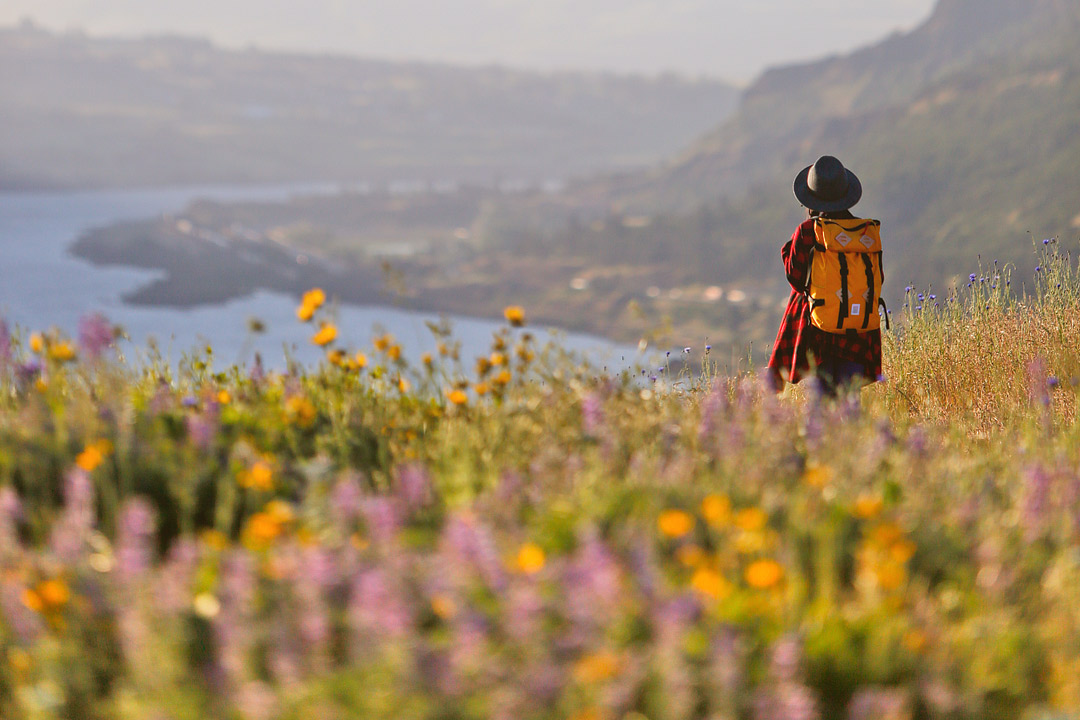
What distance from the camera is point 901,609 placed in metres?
2.59

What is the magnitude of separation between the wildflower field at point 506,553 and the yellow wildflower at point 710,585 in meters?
0.01

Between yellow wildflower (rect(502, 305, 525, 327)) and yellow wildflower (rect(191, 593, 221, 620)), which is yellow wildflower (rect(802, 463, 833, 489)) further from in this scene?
yellow wildflower (rect(191, 593, 221, 620))

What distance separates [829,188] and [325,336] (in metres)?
3.45

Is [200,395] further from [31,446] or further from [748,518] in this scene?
[748,518]

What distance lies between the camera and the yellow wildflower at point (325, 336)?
385 centimetres

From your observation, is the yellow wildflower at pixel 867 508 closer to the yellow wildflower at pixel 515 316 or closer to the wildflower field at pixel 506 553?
the wildflower field at pixel 506 553

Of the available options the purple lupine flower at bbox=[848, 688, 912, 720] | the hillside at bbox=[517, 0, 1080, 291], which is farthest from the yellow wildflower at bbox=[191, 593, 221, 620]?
the hillside at bbox=[517, 0, 1080, 291]

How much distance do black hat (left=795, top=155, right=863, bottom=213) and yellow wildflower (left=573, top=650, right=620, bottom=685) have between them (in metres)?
4.30

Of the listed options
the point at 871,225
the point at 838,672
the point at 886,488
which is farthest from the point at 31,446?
the point at 871,225

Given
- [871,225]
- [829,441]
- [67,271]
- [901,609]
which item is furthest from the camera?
[67,271]

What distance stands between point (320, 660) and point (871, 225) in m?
4.72

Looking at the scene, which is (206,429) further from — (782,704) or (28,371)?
(782,704)

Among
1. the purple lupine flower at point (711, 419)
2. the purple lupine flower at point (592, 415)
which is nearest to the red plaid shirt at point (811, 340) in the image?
the purple lupine flower at point (711, 419)

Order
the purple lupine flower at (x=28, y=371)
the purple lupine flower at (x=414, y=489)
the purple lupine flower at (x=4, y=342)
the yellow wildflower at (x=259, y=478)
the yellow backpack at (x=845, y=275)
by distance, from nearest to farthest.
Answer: the purple lupine flower at (x=414, y=489) < the yellow wildflower at (x=259, y=478) < the purple lupine flower at (x=4, y=342) < the purple lupine flower at (x=28, y=371) < the yellow backpack at (x=845, y=275)
